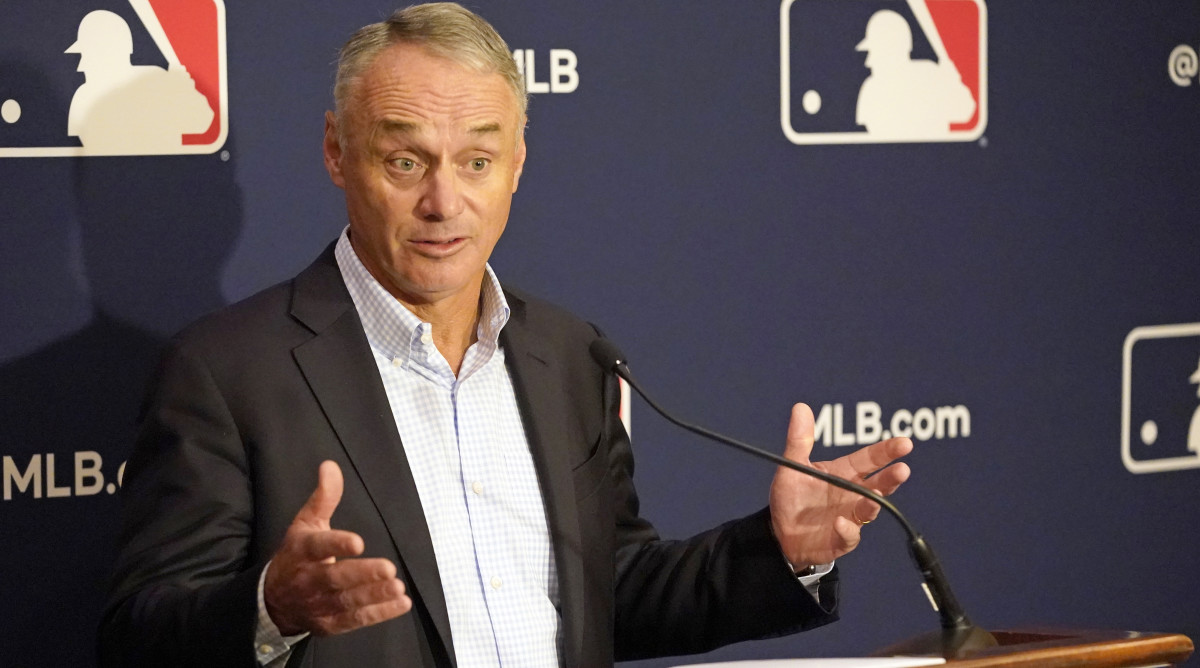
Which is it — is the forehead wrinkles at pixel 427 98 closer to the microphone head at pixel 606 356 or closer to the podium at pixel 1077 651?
the microphone head at pixel 606 356

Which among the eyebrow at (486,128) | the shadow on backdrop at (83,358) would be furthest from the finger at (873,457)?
the shadow on backdrop at (83,358)

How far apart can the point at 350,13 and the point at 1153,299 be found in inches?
75.5

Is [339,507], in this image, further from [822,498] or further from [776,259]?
[776,259]

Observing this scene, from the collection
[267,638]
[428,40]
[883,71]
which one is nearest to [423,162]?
[428,40]

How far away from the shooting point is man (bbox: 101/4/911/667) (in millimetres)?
1842

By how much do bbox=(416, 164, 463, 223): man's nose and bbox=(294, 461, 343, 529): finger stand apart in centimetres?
54

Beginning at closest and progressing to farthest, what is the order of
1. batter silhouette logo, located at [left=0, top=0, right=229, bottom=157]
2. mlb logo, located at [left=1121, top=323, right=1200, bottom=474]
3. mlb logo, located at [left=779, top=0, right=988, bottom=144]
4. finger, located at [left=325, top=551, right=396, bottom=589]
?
finger, located at [left=325, top=551, right=396, bottom=589] → batter silhouette logo, located at [left=0, top=0, right=229, bottom=157] → mlb logo, located at [left=779, top=0, right=988, bottom=144] → mlb logo, located at [left=1121, top=323, right=1200, bottom=474]

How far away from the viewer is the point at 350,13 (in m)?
2.46

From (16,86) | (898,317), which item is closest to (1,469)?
(16,86)

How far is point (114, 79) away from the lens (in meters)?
2.28

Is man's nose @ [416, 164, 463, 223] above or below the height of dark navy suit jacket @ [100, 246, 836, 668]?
above

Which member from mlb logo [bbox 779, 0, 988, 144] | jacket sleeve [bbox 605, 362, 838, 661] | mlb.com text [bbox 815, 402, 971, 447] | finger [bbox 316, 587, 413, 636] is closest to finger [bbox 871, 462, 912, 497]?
jacket sleeve [bbox 605, 362, 838, 661]

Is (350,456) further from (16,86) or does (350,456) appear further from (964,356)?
(964,356)

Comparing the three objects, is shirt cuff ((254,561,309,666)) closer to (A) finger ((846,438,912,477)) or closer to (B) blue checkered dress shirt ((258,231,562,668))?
(B) blue checkered dress shirt ((258,231,562,668))
